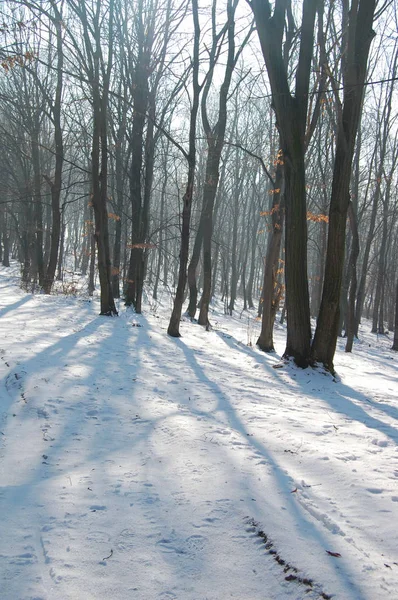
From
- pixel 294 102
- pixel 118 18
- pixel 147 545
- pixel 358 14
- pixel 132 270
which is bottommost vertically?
pixel 147 545

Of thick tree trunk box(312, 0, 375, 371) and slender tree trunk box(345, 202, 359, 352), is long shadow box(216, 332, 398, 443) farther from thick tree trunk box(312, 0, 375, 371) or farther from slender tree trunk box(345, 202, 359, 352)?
slender tree trunk box(345, 202, 359, 352)

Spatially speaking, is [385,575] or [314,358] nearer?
[385,575]

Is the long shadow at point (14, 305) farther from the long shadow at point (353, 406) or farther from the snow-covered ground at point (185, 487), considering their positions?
the long shadow at point (353, 406)

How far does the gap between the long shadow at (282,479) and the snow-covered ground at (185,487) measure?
0.5 inches

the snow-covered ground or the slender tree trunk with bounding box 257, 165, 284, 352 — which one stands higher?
the slender tree trunk with bounding box 257, 165, 284, 352

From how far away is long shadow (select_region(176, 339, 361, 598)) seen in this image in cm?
210

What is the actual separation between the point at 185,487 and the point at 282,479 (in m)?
0.75

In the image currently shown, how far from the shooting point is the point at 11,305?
971 centimetres

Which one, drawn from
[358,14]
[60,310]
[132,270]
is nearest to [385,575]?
[358,14]

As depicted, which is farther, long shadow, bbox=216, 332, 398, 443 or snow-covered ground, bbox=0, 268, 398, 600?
long shadow, bbox=216, 332, 398, 443

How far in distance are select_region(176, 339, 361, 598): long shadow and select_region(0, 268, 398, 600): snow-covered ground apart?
0.04 feet

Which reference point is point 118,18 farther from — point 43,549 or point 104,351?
point 43,549

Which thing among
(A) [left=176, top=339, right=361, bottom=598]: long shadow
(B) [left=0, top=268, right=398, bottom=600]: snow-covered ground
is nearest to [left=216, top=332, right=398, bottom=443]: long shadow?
(B) [left=0, top=268, right=398, bottom=600]: snow-covered ground

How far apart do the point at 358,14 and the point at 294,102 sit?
1700mm
